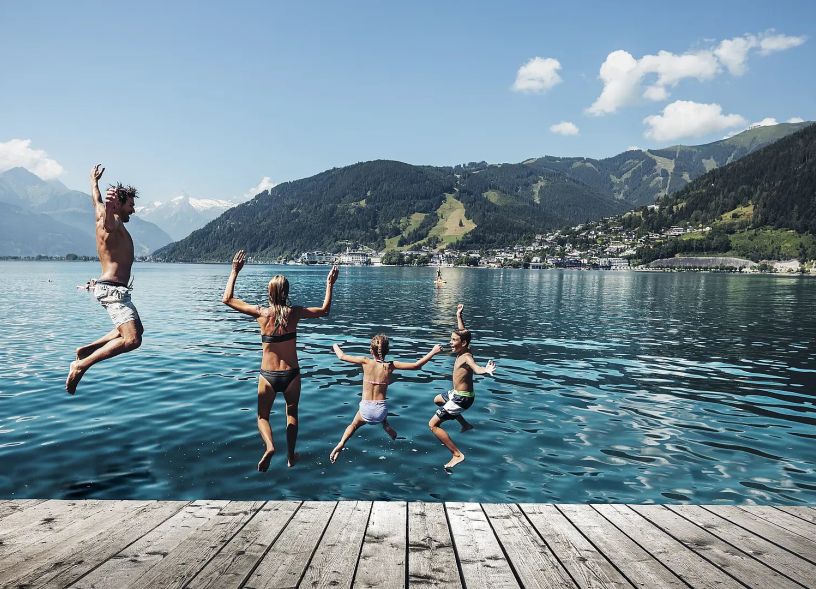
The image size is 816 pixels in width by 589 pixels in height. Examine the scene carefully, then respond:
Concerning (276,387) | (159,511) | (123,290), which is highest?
(123,290)

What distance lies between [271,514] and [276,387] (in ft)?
8.69

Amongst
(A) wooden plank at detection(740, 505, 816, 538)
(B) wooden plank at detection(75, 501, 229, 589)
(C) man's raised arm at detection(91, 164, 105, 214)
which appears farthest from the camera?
(C) man's raised arm at detection(91, 164, 105, 214)

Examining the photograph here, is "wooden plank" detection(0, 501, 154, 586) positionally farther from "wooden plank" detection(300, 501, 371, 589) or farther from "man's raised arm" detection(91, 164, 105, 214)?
"man's raised arm" detection(91, 164, 105, 214)

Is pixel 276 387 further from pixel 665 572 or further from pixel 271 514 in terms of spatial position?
pixel 665 572

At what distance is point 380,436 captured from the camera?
41.3 ft

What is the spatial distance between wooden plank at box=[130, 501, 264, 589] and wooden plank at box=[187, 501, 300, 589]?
0.32 feet

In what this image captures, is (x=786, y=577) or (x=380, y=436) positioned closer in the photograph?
(x=786, y=577)

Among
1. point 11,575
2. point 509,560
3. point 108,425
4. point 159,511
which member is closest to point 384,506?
point 509,560

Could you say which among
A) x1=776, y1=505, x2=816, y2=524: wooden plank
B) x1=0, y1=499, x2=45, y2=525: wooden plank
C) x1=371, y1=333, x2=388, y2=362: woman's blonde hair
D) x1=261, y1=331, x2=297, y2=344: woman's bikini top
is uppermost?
x1=261, y1=331, x2=297, y2=344: woman's bikini top

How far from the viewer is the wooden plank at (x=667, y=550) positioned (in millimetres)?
4945

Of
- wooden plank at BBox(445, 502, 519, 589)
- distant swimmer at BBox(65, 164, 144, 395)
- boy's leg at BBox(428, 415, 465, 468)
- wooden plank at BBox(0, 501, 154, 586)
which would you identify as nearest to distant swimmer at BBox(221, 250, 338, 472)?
distant swimmer at BBox(65, 164, 144, 395)

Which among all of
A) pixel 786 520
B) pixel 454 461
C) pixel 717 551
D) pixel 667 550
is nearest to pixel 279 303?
pixel 454 461

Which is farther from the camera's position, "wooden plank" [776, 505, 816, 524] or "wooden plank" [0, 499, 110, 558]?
"wooden plank" [776, 505, 816, 524]

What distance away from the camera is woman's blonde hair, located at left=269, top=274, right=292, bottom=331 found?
27.7 feet
